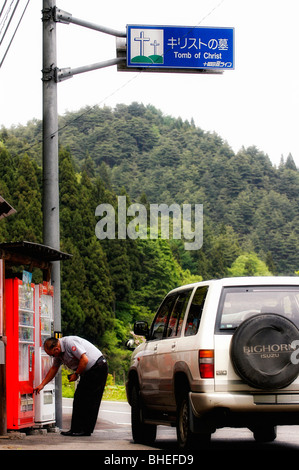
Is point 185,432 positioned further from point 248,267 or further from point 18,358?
point 248,267

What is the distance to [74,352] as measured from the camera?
12.1 metres

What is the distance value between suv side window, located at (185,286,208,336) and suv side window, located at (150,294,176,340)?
4.05 ft

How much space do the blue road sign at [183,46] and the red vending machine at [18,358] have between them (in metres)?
5.19

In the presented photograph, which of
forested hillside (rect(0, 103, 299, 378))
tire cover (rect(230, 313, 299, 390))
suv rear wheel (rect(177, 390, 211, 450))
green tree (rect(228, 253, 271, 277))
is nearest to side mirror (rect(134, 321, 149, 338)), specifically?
suv rear wheel (rect(177, 390, 211, 450))

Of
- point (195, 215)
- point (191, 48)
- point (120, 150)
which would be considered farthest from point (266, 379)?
point (120, 150)

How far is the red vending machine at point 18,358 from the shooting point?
12070 millimetres

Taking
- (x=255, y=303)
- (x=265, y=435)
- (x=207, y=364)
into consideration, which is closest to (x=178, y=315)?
(x=255, y=303)

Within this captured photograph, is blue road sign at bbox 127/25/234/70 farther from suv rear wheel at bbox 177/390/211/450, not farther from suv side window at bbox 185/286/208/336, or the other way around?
suv rear wheel at bbox 177/390/211/450

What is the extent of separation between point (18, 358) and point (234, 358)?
438cm

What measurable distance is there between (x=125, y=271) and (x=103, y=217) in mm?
6140

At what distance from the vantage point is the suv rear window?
912cm

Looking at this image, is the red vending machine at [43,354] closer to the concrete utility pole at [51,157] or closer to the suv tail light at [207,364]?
the concrete utility pole at [51,157]

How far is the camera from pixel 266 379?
28.5ft

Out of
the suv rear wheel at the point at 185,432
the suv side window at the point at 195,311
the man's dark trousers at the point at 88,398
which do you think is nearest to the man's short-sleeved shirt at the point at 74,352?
the man's dark trousers at the point at 88,398
